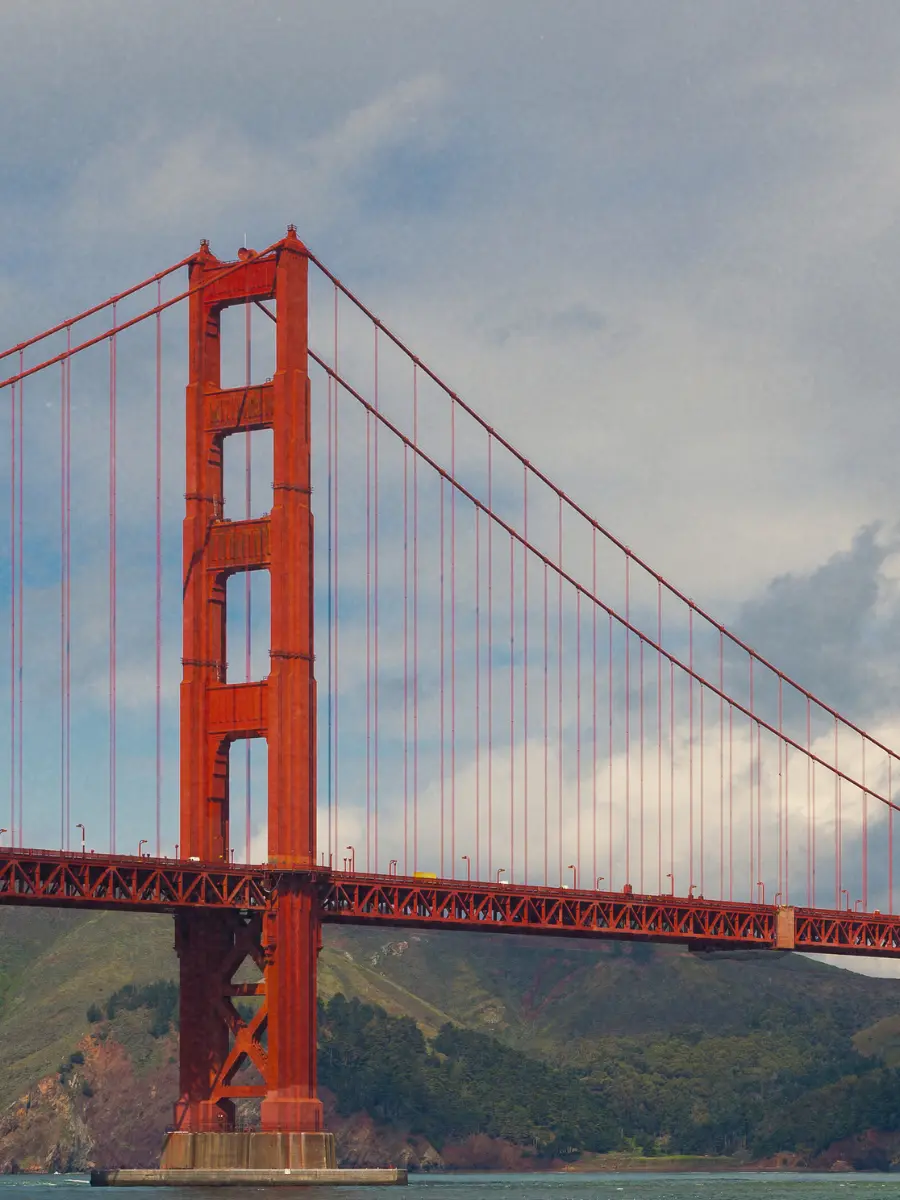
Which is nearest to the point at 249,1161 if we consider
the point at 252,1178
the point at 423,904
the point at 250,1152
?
the point at 250,1152

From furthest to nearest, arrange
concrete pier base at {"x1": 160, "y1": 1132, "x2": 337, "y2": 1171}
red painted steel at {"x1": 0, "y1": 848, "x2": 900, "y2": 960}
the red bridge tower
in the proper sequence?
the red bridge tower < concrete pier base at {"x1": 160, "y1": 1132, "x2": 337, "y2": 1171} < red painted steel at {"x1": 0, "y1": 848, "x2": 900, "y2": 960}

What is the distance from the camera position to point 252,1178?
108 meters

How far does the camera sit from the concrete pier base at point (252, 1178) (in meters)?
107

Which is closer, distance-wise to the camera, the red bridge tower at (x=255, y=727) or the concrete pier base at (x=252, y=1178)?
the concrete pier base at (x=252, y=1178)

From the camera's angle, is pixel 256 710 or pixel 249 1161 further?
pixel 256 710

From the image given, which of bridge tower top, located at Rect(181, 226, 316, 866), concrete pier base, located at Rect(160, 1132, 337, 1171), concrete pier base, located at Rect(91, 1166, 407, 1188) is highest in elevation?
bridge tower top, located at Rect(181, 226, 316, 866)

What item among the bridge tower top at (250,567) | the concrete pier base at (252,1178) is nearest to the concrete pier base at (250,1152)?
the concrete pier base at (252,1178)

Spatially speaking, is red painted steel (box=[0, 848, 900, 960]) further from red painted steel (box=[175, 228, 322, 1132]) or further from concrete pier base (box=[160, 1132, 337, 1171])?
concrete pier base (box=[160, 1132, 337, 1171])

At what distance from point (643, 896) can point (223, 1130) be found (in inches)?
1053

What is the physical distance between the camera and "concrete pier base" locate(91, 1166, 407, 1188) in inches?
4225

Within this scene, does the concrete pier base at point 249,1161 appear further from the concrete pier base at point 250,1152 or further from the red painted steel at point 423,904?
the red painted steel at point 423,904

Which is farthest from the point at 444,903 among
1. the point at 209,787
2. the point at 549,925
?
the point at 209,787

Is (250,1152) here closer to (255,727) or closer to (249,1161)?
(249,1161)

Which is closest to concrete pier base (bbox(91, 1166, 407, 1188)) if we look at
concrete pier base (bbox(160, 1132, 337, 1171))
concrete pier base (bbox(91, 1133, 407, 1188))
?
concrete pier base (bbox(91, 1133, 407, 1188))
